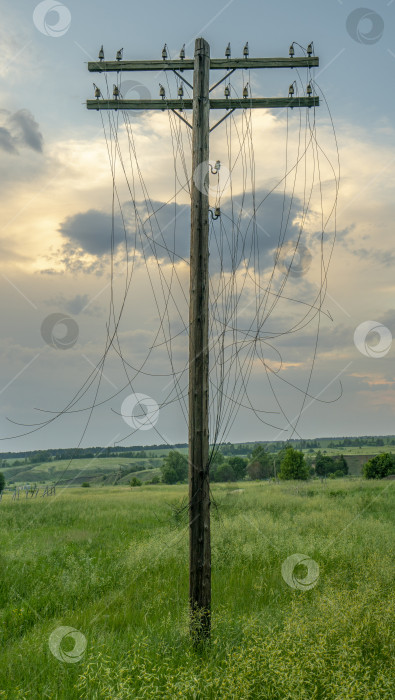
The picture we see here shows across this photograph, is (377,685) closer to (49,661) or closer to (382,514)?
(49,661)

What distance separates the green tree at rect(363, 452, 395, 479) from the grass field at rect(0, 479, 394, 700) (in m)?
36.7

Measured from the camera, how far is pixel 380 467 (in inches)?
1898

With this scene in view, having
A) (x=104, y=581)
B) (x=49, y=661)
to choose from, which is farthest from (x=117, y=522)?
(x=49, y=661)

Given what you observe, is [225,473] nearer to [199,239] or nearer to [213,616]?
[213,616]

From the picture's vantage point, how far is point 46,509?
20.3m

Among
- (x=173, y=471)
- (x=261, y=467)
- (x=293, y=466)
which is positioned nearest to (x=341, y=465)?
(x=261, y=467)

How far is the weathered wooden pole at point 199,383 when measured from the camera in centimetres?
610

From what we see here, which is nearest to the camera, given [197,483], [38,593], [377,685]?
[377,685]

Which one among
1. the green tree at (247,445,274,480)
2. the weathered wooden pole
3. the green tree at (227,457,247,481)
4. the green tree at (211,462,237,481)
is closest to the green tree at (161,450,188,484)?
the green tree at (211,462,237,481)

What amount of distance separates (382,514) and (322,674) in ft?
43.3

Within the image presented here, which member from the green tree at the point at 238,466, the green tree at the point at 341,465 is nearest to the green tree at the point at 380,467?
the green tree at the point at 341,465

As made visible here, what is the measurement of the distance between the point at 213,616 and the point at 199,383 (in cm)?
310

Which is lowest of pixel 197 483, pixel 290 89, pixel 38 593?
pixel 38 593

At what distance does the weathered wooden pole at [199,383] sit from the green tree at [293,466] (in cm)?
4783
